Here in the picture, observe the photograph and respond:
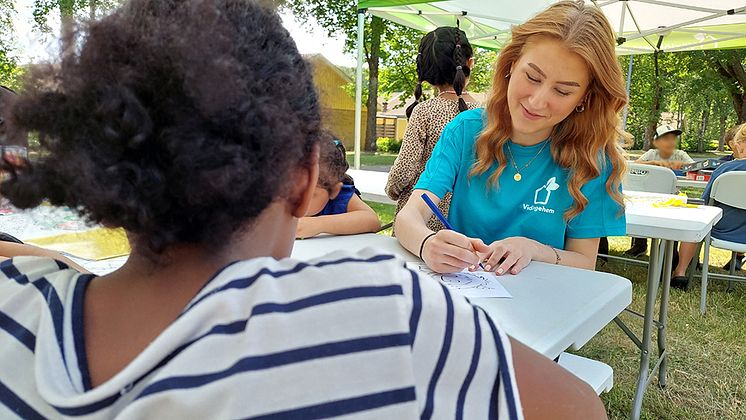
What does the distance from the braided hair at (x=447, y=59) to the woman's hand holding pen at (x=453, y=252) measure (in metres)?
1.28

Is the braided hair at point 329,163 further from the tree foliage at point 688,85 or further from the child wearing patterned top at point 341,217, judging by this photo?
the tree foliage at point 688,85

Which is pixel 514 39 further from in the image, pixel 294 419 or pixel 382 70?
pixel 382 70

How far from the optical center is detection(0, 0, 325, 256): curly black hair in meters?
0.46

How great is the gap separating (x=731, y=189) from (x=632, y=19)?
3.55 m

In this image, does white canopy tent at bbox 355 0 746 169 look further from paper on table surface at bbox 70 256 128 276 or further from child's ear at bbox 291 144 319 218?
child's ear at bbox 291 144 319 218

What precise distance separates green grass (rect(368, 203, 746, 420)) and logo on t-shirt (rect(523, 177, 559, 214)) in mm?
1305

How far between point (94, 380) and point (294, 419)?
0.60 ft

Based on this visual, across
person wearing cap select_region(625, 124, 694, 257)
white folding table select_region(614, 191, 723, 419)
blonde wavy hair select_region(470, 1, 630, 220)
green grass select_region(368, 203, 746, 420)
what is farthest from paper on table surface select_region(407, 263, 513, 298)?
person wearing cap select_region(625, 124, 694, 257)

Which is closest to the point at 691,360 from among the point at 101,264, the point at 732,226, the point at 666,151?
the point at 732,226

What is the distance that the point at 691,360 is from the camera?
2949 millimetres

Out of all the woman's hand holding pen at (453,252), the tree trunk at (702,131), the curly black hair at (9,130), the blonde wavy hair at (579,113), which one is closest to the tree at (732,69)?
the blonde wavy hair at (579,113)

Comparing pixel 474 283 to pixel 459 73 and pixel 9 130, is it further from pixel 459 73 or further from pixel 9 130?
pixel 459 73

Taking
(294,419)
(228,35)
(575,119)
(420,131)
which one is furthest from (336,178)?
(420,131)

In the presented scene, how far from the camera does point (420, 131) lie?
2.35 meters
